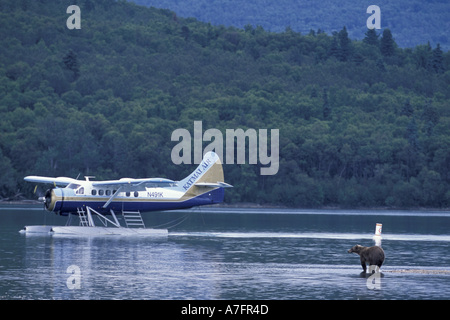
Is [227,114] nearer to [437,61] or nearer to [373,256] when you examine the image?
[437,61]

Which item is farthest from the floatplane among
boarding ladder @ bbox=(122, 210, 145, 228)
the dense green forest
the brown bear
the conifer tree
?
the conifer tree

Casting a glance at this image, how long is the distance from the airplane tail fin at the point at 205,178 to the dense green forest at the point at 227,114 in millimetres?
54818

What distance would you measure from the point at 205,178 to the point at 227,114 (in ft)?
320

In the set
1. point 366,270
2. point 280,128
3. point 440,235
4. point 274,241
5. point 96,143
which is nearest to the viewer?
point 366,270

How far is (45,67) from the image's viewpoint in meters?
161

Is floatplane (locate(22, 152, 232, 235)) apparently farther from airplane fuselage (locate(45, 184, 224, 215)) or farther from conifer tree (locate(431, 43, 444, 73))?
conifer tree (locate(431, 43, 444, 73))

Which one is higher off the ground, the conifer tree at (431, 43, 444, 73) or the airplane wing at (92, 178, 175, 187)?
the conifer tree at (431, 43, 444, 73)

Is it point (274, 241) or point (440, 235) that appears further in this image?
point (440, 235)

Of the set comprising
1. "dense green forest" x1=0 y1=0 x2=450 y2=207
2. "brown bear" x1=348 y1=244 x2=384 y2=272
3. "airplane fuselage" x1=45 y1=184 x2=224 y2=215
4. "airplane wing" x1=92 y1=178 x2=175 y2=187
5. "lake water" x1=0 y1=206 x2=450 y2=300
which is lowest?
"lake water" x1=0 y1=206 x2=450 y2=300

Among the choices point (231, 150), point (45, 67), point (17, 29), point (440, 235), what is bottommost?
point (440, 235)

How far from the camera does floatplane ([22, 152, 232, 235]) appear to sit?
36.4 m
